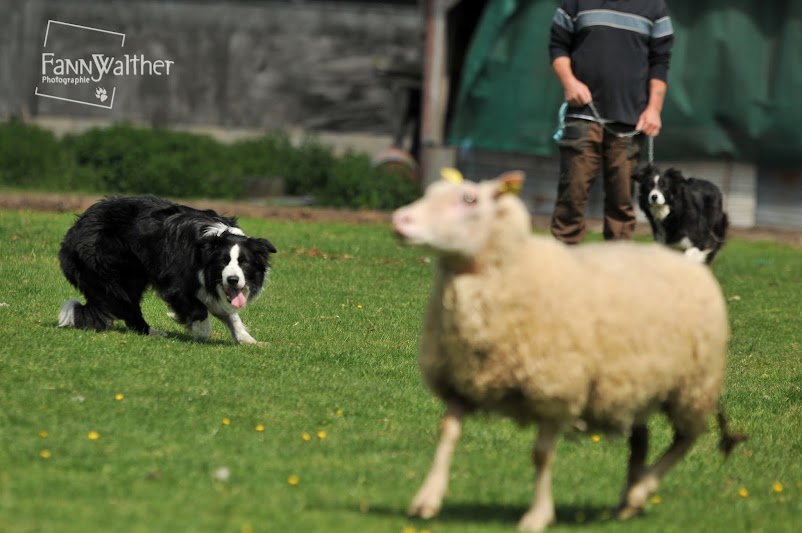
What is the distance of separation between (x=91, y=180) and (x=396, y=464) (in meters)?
16.6

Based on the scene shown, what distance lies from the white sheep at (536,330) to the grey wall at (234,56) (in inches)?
778

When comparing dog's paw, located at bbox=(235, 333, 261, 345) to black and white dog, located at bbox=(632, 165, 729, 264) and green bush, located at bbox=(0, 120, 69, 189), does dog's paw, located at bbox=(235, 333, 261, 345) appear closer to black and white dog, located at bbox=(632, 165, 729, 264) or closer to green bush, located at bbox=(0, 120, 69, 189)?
black and white dog, located at bbox=(632, 165, 729, 264)

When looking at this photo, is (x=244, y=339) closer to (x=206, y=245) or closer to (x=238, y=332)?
(x=238, y=332)

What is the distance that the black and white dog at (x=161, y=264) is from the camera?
10062mm

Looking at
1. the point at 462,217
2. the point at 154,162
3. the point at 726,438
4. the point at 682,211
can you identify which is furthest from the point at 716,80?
the point at 462,217

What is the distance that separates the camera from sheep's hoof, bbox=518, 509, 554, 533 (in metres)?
5.68

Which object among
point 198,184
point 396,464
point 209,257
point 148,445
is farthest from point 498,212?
point 198,184

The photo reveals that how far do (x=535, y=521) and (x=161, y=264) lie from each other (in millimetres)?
5352

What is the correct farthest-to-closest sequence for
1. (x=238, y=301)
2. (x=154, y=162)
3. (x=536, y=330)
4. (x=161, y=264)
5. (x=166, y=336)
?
(x=154, y=162), (x=166, y=336), (x=161, y=264), (x=238, y=301), (x=536, y=330)

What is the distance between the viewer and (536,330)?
5.60 m

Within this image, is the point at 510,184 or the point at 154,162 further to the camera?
the point at 154,162

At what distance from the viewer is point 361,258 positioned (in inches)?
599

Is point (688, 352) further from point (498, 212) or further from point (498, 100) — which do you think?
point (498, 100)

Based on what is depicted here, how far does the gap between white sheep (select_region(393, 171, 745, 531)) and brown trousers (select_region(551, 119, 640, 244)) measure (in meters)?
4.26
